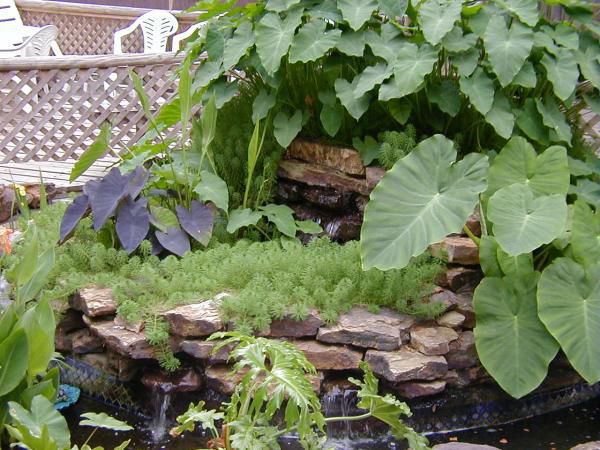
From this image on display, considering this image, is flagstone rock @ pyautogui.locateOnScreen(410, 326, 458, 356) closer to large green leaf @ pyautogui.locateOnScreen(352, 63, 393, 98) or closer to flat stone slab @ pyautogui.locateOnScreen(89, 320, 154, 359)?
flat stone slab @ pyautogui.locateOnScreen(89, 320, 154, 359)

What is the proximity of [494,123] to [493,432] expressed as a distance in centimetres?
139

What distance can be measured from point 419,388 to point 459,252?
2.21 feet

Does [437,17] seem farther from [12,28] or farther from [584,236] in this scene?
[12,28]

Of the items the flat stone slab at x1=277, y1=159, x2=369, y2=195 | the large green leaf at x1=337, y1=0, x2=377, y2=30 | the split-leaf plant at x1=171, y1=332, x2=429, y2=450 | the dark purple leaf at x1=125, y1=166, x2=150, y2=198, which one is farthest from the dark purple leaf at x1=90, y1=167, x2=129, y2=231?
the split-leaf plant at x1=171, y1=332, x2=429, y2=450

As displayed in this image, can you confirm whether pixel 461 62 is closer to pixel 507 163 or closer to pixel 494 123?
pixel 494 123

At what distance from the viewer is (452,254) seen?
3.78m

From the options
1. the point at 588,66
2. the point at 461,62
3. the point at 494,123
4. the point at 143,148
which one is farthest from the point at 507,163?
the point at 143,148

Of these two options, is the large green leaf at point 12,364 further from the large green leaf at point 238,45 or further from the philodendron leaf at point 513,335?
the large green leaf at point 238,45

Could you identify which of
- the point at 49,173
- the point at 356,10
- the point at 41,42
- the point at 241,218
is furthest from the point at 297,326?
the point at 41,42

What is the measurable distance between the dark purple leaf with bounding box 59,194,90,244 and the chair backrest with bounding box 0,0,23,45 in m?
5.51

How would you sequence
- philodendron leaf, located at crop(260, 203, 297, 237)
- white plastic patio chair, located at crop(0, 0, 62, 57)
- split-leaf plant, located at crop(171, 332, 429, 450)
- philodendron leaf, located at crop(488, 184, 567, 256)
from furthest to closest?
white plastic patio chair, located at crop(0, 0, 62, 57)
philodendron leaf, located at crop(260, 203, 297, 237)
philodendron leaf, located at crop(488, 184, 567, 256)
split-leaf plant, located at crop(171, 332, 429, 450)

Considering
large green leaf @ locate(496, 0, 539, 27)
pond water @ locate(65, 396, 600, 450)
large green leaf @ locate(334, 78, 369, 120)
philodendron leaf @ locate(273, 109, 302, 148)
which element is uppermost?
large green leaf @ locate(496, 0, 539, 27)

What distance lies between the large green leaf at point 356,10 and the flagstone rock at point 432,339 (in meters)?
1.52

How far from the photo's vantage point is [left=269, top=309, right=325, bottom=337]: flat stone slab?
349 cm
